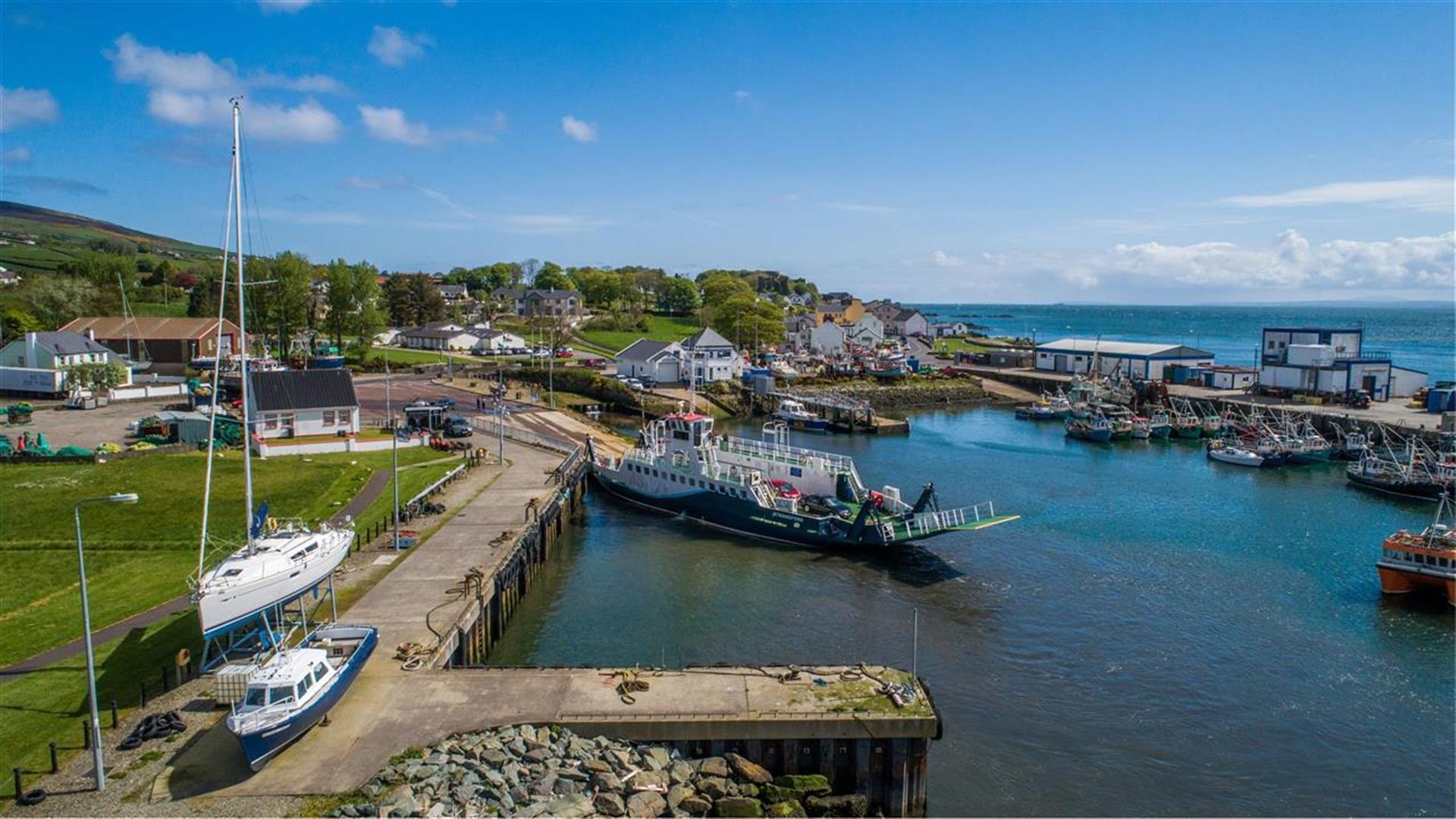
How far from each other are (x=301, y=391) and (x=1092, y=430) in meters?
61.8

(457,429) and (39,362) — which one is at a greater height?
(39,362)

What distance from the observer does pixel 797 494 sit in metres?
44.6

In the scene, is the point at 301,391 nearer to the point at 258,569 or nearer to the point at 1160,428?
the point at 258,569

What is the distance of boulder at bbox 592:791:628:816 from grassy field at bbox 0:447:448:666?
1692 centimetres

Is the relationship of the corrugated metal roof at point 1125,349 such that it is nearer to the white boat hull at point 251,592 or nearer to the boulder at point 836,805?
the boulder at point 836,805

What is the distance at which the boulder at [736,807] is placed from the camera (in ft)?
60.7

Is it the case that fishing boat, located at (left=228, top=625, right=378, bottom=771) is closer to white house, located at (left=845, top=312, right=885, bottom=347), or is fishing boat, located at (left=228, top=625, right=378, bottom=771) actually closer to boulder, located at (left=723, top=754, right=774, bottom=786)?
boulder, located at (left=723, top=754, right=774, bottom=786)

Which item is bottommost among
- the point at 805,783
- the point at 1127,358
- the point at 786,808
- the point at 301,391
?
the point at 786,808

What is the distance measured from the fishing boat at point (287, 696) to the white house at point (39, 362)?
63530 mm

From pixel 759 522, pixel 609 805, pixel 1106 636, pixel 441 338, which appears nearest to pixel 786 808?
pixel 609 805

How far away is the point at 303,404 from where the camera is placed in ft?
178

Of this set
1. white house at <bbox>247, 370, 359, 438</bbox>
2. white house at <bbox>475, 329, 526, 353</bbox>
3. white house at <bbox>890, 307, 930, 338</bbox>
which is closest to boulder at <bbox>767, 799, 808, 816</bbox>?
white house at <bbox>247, 370, 359, 438</bbox>

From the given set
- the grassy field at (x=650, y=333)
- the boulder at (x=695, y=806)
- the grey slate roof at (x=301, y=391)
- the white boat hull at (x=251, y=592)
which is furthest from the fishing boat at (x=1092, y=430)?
the white boat hull at (x=251, y=592)

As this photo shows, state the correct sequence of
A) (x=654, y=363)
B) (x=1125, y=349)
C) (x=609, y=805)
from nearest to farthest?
(x=609, y=805)
(x=654, y=363)
(x=1125, y=349)
